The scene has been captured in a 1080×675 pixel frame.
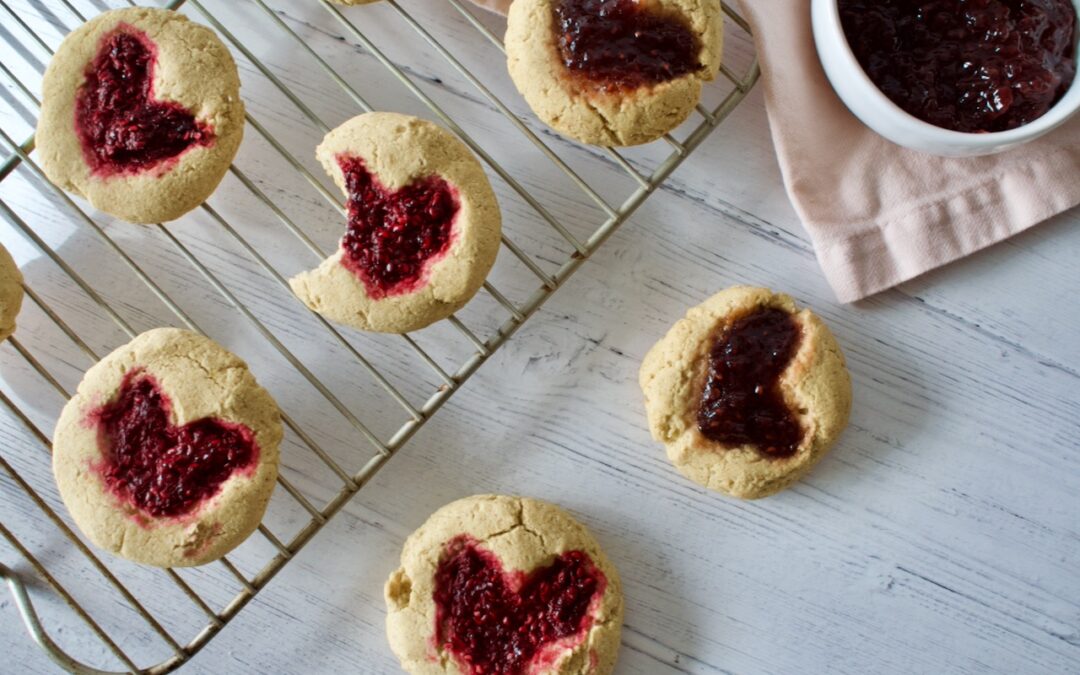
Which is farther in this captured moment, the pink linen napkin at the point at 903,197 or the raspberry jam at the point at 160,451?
the pink linen napkin at the point at 903,197

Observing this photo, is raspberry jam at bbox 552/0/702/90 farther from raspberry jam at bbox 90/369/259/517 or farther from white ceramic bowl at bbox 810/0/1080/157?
raspberry jam at bbox 90/369/259/517

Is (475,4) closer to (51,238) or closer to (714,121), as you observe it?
(714,121)

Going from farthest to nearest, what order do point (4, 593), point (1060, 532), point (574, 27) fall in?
point (1060, 532)
point (4, 593)
point (574, 27)

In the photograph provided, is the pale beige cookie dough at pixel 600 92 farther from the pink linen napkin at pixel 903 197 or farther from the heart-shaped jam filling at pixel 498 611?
the heart-shaped jam filling at pixel 498 611

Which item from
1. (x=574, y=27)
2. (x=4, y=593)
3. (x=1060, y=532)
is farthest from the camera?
(x=1060, y=532)

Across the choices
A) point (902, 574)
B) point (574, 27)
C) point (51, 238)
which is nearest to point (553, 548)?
point (902, 574)

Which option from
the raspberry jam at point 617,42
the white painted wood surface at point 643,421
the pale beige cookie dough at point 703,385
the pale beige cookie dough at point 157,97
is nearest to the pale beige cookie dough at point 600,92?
the raspberry jam at point 617,42

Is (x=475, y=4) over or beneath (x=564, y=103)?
over
